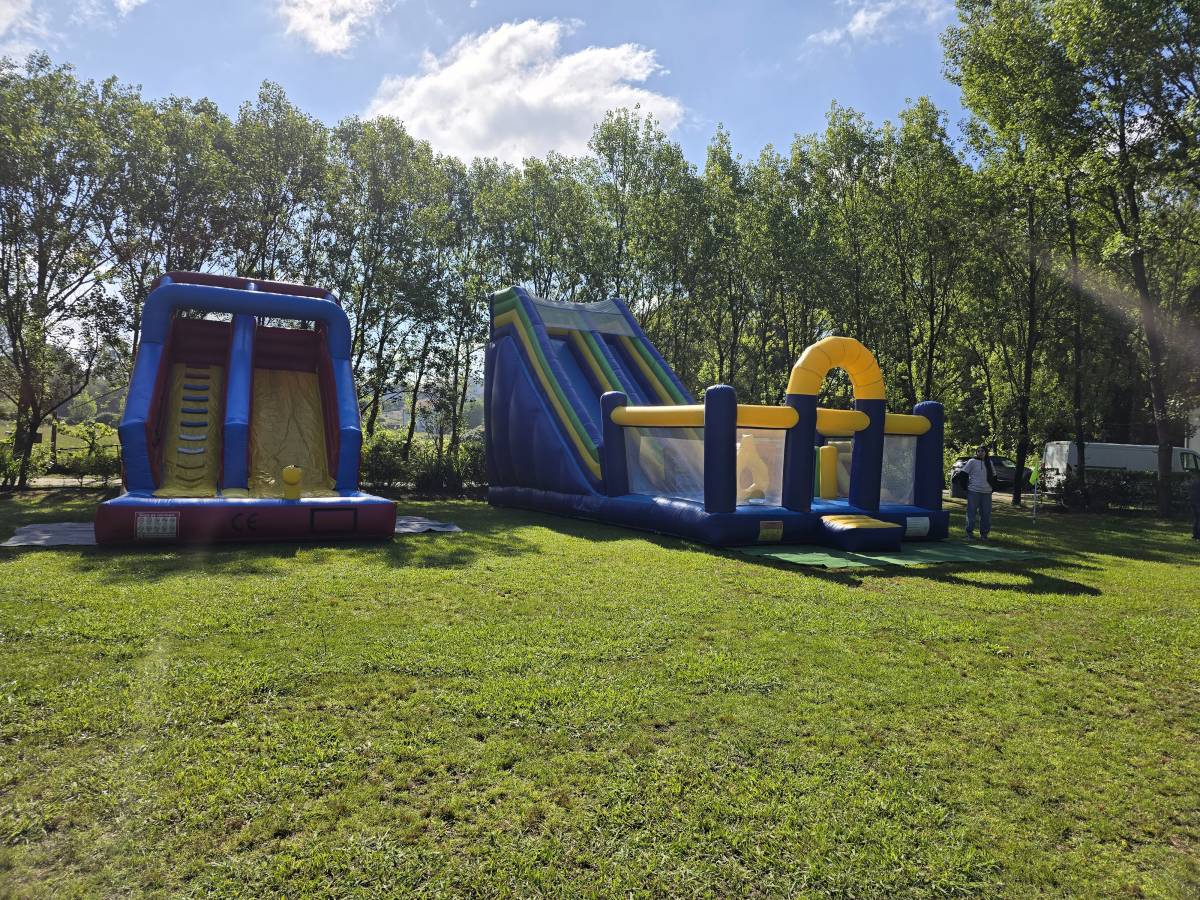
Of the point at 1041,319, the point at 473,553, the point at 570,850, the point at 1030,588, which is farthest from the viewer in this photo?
the point at 1041,319

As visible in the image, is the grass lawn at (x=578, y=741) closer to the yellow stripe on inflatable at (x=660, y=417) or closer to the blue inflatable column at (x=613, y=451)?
the yellow stripe on inflatable at (x=660, y=417)

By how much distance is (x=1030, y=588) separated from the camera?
7.12 metres

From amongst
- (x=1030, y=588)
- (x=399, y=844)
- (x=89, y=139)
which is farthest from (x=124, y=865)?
(x=89, y=139)

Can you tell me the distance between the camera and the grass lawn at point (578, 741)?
2398 millimetres

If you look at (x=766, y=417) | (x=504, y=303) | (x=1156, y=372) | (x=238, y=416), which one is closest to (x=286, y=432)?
(x=238, y=416)

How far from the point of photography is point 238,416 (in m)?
9.51

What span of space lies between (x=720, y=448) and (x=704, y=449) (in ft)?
1.05

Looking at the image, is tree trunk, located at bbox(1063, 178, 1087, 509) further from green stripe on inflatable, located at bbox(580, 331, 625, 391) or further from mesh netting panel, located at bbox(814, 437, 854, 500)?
green stripe on inflatable, located at bbox(580, 331, 625, 391)

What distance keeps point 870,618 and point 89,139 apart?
1792 centimetres

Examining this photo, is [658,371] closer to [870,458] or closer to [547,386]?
[547,386]

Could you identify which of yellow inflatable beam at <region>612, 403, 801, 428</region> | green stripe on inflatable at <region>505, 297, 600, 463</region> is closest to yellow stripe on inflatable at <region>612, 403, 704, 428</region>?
yellow inflatable beam at <region>612, 403, 801, 428</region>

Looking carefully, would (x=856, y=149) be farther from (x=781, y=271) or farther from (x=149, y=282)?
A: (x=149, y=282)

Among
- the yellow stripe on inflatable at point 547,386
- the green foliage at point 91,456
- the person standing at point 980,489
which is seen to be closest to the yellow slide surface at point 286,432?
the yellow stripe on inflatable at point 547,386

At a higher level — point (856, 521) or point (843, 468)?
point (843, 468)
